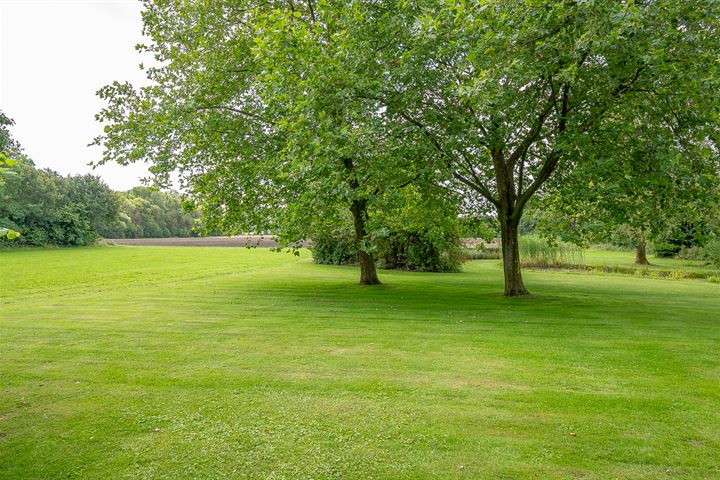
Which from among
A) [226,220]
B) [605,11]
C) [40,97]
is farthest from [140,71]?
[605,11]

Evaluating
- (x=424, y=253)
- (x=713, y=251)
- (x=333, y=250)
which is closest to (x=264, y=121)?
(x=424, y=253)

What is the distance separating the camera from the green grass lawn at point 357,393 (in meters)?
3.82

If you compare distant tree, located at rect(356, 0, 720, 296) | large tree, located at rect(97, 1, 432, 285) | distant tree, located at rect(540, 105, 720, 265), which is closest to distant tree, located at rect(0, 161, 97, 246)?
large tree, located at rect(97, 1, 432, 285)

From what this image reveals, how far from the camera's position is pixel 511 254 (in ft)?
43.8

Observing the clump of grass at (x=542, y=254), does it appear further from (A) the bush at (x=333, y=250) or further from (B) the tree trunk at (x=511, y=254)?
(B) the tree trunk at (x=511, y=254)

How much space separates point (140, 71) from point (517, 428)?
55.3 ft

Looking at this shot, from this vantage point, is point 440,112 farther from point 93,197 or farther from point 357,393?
point 93,197

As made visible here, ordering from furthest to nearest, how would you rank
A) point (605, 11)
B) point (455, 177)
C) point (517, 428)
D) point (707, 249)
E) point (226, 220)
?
point (707, 249) → point (226, 220) → point (455, 177) → point (605, 11) → point (517, 428)

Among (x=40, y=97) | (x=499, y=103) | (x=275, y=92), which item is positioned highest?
(x=40, y=97)

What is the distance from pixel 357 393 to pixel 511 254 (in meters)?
9.17

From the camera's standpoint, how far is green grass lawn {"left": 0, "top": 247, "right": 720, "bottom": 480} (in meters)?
3.82

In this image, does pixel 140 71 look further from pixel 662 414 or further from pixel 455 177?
pixel 662 414

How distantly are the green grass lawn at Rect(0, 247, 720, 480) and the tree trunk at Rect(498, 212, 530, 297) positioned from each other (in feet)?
7.88

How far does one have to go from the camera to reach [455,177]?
43.0 ft
